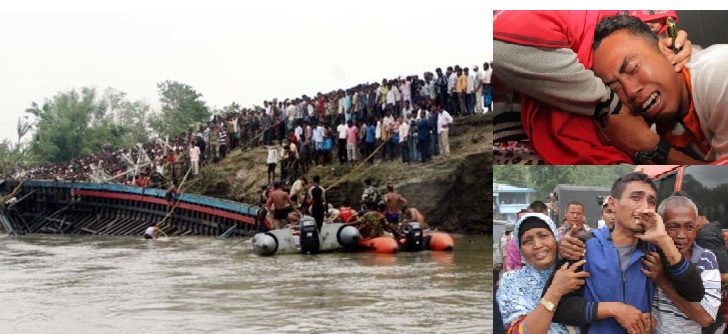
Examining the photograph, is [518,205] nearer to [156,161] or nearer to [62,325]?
[62,325]

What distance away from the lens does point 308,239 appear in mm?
15562

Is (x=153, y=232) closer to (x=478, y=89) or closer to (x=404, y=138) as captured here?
(x=404, y=138)

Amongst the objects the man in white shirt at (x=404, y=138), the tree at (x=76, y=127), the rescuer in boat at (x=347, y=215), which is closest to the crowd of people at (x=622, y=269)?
the rescuer in boat at (x=347, y=215)

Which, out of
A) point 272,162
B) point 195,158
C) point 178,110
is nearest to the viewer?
point 272,162

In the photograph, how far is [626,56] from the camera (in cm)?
521

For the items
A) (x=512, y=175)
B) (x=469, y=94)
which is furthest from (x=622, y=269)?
(x=469, y=94)

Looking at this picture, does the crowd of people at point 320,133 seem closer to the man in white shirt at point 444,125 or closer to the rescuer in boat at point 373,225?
the man in white shirt at point 444,125

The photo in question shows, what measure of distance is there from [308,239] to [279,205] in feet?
4.11

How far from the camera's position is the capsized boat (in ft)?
51.0

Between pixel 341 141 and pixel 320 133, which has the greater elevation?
pixel 320 133

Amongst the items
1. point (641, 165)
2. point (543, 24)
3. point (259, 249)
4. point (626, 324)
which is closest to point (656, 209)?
point (641, 165)

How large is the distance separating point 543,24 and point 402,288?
697 centimetres

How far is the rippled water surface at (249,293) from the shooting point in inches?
367

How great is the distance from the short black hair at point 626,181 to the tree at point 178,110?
2434 cm
